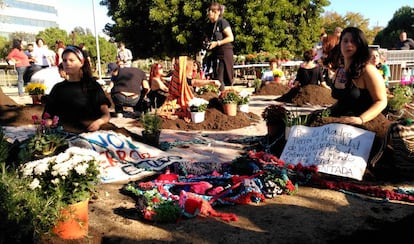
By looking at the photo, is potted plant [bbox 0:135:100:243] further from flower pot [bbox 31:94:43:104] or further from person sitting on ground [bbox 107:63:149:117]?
flower pot [bbox 31:94:43:104]

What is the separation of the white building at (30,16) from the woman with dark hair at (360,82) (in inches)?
3301

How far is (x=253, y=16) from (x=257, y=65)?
3.15 m

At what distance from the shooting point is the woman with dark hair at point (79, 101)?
206 inches

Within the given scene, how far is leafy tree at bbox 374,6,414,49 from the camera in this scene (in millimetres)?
54500

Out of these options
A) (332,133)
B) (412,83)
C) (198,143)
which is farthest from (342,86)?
(412,83)

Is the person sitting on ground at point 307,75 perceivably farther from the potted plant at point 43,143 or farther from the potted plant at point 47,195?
the potted plant at point 47,195

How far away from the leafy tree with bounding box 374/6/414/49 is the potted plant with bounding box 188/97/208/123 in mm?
52117

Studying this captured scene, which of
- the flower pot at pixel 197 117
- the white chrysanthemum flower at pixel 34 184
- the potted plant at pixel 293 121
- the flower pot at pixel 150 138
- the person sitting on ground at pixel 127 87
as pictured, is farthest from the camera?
the person sitting on ground at pixel 127 87

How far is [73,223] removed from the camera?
2945mm

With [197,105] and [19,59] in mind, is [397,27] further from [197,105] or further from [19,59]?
[197,105]


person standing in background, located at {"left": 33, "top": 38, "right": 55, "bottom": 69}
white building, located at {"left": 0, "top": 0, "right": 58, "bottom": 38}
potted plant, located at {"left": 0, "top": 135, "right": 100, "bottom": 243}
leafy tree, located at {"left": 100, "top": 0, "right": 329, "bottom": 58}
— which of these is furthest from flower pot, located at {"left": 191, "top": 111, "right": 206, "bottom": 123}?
white building, located at {"left": 0, "top": 0, "right": 58, "bottom": 38}

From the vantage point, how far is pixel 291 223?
3.49m

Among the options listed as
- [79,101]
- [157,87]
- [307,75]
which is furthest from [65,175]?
[307,75]

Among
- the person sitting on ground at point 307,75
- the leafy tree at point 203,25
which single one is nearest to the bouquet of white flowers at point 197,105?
the person sitting on ground at point 307,75
